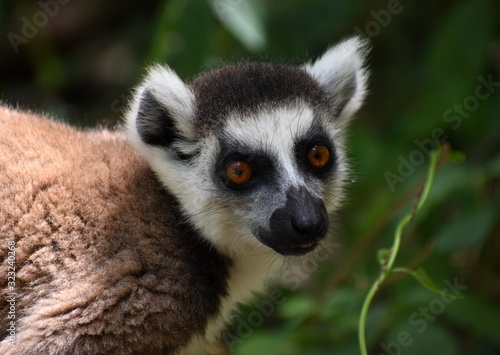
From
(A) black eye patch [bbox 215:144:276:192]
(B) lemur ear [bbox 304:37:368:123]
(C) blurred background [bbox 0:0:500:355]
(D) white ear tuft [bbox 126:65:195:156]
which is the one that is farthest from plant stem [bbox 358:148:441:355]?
(D) white ear tuft [bbox 126:65:195:156]

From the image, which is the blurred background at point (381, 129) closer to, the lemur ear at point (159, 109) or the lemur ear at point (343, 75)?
the lemur ear at point (343, 75)

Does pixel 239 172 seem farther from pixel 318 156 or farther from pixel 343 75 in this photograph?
pixel 343 75

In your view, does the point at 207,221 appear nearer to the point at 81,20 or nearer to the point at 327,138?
the point at 327,138

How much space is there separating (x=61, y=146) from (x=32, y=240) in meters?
0.57

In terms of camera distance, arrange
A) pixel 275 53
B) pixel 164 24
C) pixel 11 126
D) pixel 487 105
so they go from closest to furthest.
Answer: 1. pixel 11 126
2. pixel 164 24
3. pixel 487 105
4. pixel 275 53

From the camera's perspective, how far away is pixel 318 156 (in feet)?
11.3

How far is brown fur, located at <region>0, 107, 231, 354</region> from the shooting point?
2.87m

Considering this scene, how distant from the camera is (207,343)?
341 cm

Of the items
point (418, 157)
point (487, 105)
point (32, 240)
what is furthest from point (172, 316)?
point (487, 105)

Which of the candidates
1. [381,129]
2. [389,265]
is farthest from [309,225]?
[381,129]

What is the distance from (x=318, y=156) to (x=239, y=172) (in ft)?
1.43

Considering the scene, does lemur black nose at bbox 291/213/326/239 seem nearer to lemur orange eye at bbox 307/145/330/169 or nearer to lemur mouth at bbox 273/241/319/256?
lemur mouth at bbox 273/241/319/256

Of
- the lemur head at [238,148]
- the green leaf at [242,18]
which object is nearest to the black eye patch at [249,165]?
the lemur head at [238,148]

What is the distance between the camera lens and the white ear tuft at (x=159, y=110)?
3359 millimetres
